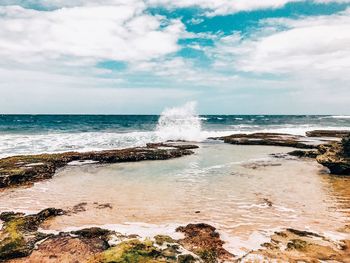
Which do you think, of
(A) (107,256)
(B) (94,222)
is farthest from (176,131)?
(A) (107,256)

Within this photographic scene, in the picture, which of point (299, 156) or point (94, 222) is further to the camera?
point (299, 156)

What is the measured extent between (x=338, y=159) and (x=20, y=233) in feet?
56.9

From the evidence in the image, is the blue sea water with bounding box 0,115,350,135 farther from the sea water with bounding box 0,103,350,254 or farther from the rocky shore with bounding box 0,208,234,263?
the rocky shore with bounding box 0,208,234,263

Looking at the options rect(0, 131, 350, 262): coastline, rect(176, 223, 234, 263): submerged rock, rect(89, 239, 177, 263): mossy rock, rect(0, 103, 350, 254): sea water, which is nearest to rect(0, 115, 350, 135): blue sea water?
rect(0, 103, 350, 254): sea water

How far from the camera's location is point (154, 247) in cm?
775

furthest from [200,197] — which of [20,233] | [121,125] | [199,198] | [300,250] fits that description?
[121,125]

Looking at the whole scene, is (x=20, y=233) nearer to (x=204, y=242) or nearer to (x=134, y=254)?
(x=134, y=254)

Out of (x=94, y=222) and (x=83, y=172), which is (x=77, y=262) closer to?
(x=94, y=222)

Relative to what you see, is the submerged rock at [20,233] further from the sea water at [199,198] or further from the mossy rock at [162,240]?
the mossy rock at [162,240]

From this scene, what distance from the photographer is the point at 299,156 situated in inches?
1070

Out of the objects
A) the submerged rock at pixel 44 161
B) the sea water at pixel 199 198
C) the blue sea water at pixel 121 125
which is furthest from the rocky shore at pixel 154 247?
the blue sea water at pixel 121 125

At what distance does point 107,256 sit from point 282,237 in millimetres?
5038

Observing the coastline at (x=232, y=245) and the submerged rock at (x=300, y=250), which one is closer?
the coastline at (x=232, y=245)

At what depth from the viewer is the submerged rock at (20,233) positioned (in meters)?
8.28
